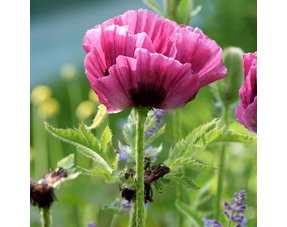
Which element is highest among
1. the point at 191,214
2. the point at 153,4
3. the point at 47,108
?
the point at 153,4

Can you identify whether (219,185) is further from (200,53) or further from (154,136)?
(200,53)

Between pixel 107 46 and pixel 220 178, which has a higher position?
pixel 107 46

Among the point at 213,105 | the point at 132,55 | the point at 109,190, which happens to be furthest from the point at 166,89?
the point at 109,190

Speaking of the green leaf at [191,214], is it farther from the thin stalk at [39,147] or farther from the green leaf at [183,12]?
the thin stalk at [39,147]

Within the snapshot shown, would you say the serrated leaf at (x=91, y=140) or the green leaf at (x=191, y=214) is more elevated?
the serrated leaf at (x=91, y=140)

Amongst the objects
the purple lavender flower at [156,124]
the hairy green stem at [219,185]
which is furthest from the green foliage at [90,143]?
the hairy green stem at [219,185]

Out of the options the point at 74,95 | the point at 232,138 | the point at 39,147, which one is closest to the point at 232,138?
the point at 232,138

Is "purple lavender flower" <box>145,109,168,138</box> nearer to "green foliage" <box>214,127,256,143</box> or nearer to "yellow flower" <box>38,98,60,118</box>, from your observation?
"green foliage" <box>214,127,256,143</box>
